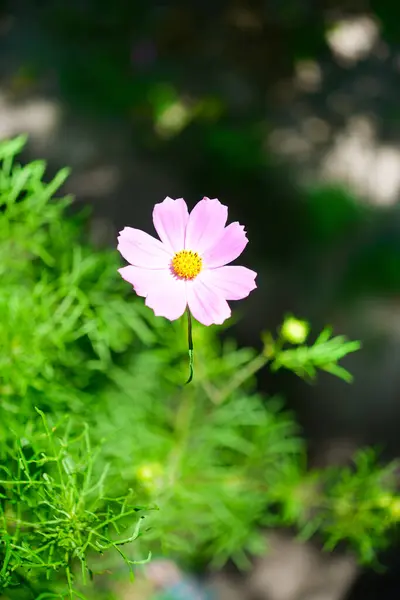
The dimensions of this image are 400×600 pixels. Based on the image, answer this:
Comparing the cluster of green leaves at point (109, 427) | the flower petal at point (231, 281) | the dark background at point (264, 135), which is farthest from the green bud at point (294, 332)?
the dark background at point (264, 135)

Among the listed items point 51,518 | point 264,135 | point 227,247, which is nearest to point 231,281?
point 227,247

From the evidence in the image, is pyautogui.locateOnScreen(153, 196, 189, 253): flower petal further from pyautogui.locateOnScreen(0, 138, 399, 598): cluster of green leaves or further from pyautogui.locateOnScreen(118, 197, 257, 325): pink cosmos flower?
pyautogui.locateOnScreen(0, 138, 399, 598): cluster of green leaves

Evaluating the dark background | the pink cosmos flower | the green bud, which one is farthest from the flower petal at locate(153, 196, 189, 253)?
the dark background

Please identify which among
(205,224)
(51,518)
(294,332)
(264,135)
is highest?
(264,135)

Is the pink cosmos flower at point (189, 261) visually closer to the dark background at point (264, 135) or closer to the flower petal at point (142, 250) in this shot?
the flower petal at point (142, 250)

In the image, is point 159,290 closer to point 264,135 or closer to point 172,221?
point 172,221

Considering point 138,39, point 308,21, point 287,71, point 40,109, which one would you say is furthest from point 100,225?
point 308,21

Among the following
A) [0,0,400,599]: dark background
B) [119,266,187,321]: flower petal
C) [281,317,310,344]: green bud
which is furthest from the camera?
[0,0,400,599]: dark background
